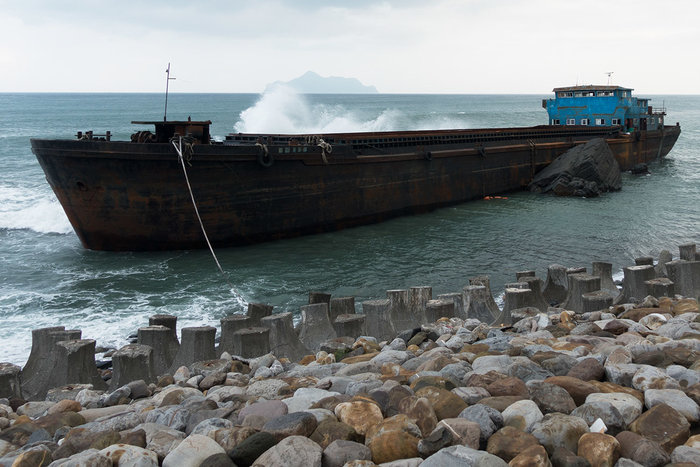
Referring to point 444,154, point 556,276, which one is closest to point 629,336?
point 556,276

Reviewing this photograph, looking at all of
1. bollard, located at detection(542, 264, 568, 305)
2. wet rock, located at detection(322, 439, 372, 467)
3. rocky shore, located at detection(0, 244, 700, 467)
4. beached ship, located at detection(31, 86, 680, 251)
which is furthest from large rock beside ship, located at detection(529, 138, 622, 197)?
wet rock, located at detection(322, 439, 372, 467)

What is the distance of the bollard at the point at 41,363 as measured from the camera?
343 inches

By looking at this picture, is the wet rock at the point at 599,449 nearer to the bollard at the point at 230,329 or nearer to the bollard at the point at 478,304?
the bollard at the point at 230,329

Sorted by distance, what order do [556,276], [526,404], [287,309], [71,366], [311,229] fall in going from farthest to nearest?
[311,229] → [287,309] → [556,276] → [71,366] → [526,404]

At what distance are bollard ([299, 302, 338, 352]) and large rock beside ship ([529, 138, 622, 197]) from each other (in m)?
23.1

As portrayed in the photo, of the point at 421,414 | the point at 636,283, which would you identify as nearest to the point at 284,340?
the point at 421,414

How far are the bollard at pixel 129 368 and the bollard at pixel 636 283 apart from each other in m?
8.49

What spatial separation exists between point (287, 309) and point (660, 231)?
15.9 m

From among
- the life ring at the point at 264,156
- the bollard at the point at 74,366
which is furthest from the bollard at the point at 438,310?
the life ring at the point at 264,156

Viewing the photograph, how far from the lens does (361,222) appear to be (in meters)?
22.9

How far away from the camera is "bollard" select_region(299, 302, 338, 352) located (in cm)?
1014

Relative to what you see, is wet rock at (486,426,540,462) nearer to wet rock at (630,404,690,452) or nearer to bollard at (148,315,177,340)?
wet rock at (630,404,690,452)

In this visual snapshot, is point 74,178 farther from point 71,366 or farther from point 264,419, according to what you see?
point 264,419

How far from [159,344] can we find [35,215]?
18.1m
